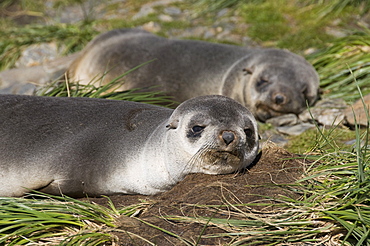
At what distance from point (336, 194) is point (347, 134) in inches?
117

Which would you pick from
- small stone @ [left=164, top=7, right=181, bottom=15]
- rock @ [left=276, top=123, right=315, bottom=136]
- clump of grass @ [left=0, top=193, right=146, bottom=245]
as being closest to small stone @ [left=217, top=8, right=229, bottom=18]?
small stone @ [left=164, top=7, right=181, bottom=15]

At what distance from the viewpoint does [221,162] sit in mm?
4285

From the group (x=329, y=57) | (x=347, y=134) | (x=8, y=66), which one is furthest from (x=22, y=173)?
(x=8, y=66)

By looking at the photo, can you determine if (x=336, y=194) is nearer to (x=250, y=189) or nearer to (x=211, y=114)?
(x=250, y=189)

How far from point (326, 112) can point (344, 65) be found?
1.26 metres

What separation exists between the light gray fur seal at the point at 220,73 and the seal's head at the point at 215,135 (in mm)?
3448

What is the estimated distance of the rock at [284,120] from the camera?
7.66 meters

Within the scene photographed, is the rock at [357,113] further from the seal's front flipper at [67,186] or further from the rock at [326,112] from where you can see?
the seal's front flipper at [67,186]

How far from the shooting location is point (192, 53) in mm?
8406

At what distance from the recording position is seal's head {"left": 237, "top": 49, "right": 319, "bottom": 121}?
792 cm

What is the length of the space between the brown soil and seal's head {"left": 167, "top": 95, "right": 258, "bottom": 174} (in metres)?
0.10

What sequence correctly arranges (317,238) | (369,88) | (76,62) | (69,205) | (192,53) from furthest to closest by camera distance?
(76,62) < (192,53) < (369,88) < (69,205) < (317,238)

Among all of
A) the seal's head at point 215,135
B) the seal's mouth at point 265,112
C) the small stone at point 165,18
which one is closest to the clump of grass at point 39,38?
the small stone at point 165,18

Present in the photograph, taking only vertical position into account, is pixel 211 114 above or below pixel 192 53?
above
